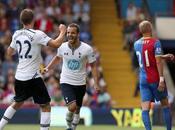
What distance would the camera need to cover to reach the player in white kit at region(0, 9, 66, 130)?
13.2 m

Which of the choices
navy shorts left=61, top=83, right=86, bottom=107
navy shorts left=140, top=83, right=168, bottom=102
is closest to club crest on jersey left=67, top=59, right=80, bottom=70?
navy shorts left=61, top=83, right=86, bottom=107

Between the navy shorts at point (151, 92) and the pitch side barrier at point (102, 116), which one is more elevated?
the navy shorts at point (151, 92)

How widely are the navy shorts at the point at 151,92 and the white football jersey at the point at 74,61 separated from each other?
1.22 metres

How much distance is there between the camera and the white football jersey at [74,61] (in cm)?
1451

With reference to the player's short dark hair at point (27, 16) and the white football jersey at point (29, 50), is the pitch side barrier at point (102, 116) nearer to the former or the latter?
the white football jersey at point (29, 50)

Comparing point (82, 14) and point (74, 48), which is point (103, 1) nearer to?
point (82, 14)

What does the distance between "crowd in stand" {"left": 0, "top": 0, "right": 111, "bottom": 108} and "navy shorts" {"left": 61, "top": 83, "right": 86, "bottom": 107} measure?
628 cm

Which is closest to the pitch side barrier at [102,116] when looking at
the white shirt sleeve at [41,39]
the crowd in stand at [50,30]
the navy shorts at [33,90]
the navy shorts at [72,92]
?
the crowd in stand at [50,30]

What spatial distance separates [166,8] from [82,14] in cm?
383

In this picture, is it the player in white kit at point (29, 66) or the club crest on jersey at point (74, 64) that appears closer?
the player in white kit at point (29, 66)

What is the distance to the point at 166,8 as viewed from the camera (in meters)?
27.7

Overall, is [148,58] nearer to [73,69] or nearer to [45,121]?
[73,69]

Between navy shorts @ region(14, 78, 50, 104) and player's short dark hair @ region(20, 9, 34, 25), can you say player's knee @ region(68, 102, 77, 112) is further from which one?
player's short dark hair @ region(20, 9, 34, 25)

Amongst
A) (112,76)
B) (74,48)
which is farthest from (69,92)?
(112,76)
